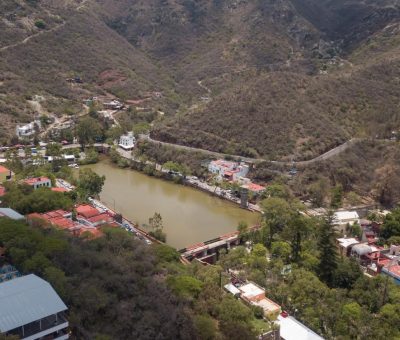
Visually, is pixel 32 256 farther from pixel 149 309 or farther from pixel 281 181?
pixel 281 181

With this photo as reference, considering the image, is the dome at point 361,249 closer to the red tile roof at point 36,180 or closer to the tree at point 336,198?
the tree at point 336,198

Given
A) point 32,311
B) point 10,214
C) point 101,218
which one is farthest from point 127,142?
point 32,311

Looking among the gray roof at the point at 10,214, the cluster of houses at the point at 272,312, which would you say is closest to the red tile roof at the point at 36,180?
the gray roof at the point at 10,214

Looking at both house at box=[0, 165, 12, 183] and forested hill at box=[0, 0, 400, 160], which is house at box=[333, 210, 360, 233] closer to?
forested hill at box=[0, 0, 400, 160]

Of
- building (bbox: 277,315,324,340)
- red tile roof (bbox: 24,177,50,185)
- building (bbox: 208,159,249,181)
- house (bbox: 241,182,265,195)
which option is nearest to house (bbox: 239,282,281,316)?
building (bbox: 277,315,324,340)

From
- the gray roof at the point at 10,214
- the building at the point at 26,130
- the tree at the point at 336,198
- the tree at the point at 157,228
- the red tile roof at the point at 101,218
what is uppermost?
the gray roof at the point at 10,214

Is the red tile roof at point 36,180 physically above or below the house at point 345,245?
above

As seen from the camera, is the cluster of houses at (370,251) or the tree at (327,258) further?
the cluster of houses at (370,251)

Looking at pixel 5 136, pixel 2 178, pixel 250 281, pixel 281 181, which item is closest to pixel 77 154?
pixel 5 136
